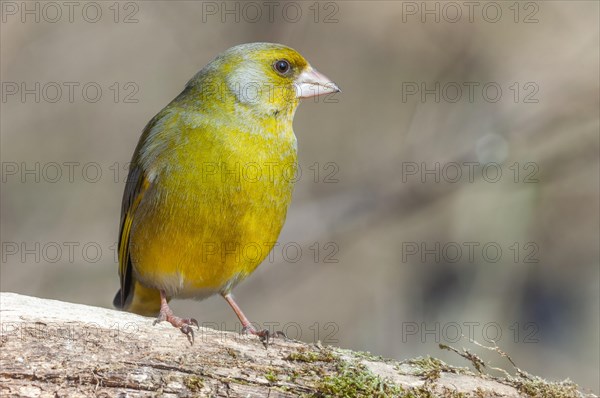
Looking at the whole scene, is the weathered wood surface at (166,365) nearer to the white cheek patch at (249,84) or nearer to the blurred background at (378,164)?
the white cheek patch at (249,84)

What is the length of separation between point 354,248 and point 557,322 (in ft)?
9.07

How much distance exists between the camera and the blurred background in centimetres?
920

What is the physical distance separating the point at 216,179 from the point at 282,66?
1071 mm

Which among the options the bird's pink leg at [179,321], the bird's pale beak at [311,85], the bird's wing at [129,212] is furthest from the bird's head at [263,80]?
the bird's pink leg at [179,321]

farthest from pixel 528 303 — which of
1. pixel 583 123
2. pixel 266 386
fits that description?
pixel 266 386

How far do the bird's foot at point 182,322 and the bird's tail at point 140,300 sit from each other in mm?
794

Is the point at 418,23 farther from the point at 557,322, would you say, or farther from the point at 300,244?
the point at 557,322

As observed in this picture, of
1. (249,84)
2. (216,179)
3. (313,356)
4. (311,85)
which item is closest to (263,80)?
(249,84)

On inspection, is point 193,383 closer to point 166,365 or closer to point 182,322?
point 166,365

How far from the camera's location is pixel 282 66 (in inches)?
224

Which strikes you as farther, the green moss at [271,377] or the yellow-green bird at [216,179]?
the yellow-green bird at [216,179]

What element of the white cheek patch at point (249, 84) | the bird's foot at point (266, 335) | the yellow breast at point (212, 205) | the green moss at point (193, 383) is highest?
the white cheek patch at point (249, 84)

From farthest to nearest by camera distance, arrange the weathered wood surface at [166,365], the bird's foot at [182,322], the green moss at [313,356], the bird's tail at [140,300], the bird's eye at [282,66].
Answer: the bird's tail at [140,300] → the bird's eye at [282,66] → the bird's foot at [182,322] → the green moss at [313,356] → the weathered wood surface at [166,365]

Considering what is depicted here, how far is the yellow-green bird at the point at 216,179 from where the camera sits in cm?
506
